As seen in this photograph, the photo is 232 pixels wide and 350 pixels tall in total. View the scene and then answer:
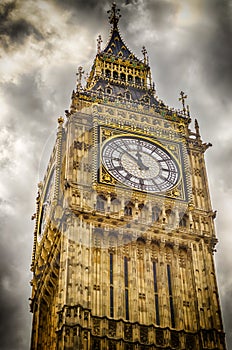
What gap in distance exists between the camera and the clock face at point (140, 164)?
43.2m

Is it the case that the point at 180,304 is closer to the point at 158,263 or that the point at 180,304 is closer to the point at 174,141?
the point at 158,263

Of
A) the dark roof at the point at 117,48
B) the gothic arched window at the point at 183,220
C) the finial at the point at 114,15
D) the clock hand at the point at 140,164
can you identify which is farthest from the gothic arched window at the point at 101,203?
the finial at the point at 114,15

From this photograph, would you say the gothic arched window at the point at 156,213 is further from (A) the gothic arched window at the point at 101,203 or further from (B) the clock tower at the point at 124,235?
(A) the gothic arched window at the point at 101,203

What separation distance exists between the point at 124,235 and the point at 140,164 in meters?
6.10

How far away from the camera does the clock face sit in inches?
1700

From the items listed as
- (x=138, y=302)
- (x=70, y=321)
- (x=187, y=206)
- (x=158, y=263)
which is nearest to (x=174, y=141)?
(x=187, y=206)

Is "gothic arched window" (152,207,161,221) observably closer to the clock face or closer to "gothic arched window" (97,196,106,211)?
the clock face

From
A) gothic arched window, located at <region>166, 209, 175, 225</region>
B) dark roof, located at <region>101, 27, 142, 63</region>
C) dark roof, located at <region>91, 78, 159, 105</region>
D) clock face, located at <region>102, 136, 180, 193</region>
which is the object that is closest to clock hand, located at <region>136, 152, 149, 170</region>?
clock face, located at <region>102, 136, 180, 193</region>

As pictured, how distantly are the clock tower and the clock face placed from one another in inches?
2.8

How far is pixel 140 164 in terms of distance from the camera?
146ft

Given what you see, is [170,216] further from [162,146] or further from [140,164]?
[162,146]

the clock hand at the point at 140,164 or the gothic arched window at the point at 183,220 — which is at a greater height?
the clock hand at the point at 140,164

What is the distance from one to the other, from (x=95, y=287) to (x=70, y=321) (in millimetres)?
2793

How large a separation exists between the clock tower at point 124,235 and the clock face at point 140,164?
0.07m
